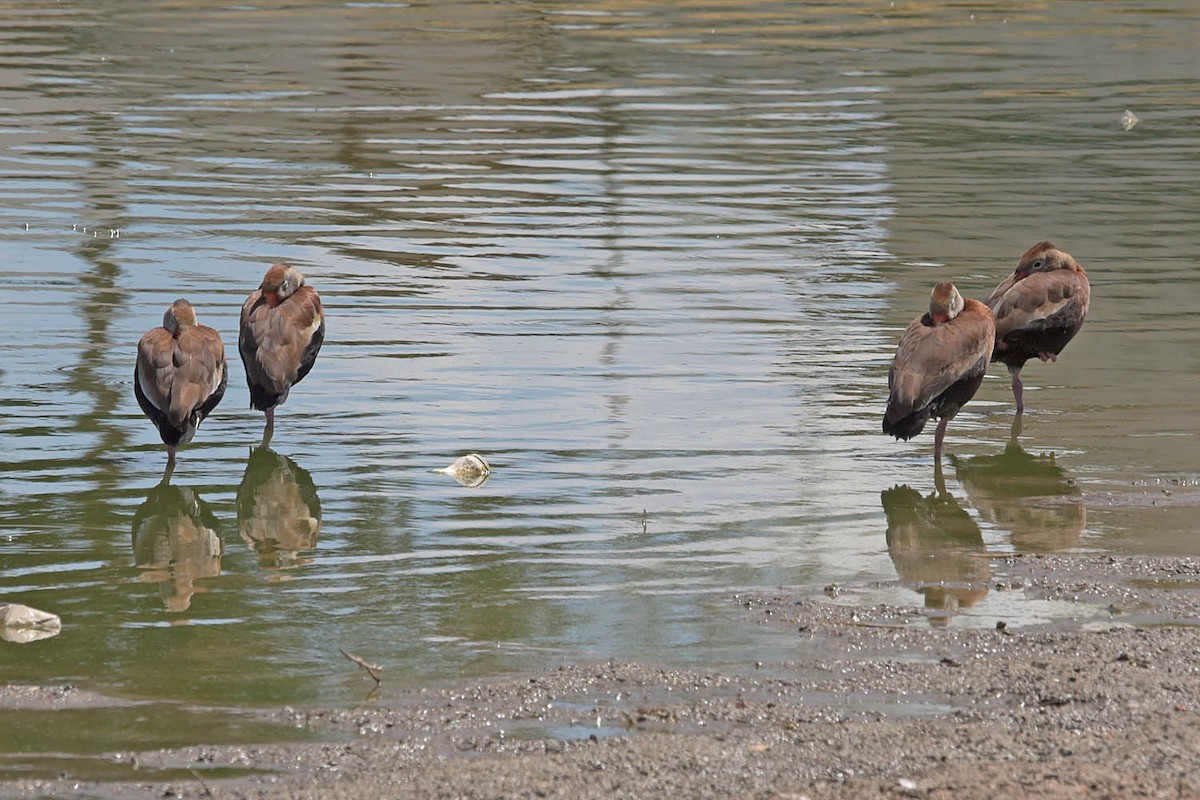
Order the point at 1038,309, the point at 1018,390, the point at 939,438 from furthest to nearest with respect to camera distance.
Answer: the point at 1038,309
the point at 1018,390
the point at 939,438

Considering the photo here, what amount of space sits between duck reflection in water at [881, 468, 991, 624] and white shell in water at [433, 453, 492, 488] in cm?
189

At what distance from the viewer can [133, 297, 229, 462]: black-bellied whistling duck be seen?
948cm

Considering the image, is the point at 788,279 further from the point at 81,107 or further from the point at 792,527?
the point at 81,107

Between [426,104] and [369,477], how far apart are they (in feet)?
47.7

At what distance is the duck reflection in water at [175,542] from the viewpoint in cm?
780

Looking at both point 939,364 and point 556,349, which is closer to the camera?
point 939,364

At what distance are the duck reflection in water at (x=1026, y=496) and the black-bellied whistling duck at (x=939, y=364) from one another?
0.32 m

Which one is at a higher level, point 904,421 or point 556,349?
point 556,349

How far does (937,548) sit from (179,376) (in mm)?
3739

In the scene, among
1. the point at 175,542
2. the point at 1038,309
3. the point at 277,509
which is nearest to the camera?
the point at 175,542

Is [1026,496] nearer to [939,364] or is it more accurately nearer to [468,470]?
[939,364]

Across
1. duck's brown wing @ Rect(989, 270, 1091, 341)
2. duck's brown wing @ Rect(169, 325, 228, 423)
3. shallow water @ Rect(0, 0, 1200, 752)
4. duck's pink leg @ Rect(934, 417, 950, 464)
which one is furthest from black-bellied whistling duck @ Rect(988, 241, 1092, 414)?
duck's brown wing @ Rect(169, 325, 228, 423)

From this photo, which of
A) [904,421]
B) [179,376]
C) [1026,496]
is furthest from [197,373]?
[1026,496]

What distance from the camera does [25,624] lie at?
7035 mm
